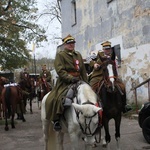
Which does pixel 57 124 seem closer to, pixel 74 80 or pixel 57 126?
pixel 57 126

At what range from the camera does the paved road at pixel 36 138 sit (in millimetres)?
8062

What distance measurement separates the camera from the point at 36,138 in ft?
31.5

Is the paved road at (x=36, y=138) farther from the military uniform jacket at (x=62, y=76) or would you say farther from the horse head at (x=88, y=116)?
the horse head at (x=88, y=116)

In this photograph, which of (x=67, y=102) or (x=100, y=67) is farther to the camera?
(x=100, y=67)

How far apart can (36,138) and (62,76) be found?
4144 mm

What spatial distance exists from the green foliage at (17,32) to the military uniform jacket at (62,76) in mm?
13070

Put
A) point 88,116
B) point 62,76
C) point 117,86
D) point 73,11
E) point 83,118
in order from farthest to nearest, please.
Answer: point 73,11 < point 117,86 < point 62,76 < point 83,118 < point 88,116

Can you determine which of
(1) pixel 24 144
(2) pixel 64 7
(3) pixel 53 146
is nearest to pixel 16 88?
(1) pixel 24 144

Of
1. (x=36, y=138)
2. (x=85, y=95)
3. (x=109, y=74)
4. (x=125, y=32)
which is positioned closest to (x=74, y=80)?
(x=85, y=95)

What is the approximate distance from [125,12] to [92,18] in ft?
13.2

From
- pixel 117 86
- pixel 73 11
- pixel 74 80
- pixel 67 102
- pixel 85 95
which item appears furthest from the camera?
pixel 73 11

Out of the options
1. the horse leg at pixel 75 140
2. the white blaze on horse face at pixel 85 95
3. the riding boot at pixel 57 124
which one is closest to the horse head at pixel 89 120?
the white blaze on horse face at pixel 85 95

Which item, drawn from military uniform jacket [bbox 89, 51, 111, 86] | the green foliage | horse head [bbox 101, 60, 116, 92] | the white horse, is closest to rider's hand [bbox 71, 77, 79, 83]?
the white horse

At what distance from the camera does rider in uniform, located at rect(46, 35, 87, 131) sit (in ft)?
19.5
